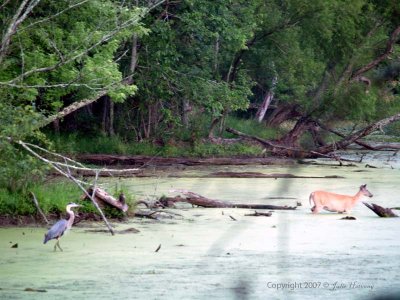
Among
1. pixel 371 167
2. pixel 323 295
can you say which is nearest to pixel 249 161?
pixel 371 167

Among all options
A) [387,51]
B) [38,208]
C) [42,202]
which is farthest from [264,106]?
[38,208]

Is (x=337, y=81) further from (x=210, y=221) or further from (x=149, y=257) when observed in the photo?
(x=149, y=257)

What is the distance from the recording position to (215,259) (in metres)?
8.86

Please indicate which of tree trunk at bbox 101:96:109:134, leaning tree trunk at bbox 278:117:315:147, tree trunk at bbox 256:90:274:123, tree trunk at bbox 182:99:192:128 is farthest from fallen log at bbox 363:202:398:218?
tree trunk at bbox 256:90:274:123

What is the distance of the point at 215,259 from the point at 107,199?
2.70 metres

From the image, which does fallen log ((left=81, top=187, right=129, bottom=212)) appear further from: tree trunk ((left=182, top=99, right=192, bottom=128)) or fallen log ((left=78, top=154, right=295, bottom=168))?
tree trunk ((left=182, top=99, right=192, bottom=128))

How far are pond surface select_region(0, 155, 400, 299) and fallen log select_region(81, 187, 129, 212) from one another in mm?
237

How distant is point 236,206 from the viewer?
42.4 ft

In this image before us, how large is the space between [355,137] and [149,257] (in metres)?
15.9

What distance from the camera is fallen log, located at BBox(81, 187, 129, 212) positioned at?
36.6 feet

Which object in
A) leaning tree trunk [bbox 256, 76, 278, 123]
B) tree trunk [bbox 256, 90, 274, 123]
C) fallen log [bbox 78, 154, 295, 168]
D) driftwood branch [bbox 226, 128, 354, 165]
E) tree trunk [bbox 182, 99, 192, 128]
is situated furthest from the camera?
tree trunk [bbox 256, 90, 274, 123]

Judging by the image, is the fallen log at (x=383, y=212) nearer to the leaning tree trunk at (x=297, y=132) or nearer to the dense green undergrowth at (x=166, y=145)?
the dense green undergrowth at (x=166, y=145)

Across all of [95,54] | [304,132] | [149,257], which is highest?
[95,54]

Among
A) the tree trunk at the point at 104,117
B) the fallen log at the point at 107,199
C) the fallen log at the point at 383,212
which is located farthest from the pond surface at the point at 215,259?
the tree trunk at the point at 104,117
